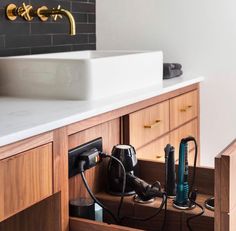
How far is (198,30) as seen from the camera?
8.46 ft

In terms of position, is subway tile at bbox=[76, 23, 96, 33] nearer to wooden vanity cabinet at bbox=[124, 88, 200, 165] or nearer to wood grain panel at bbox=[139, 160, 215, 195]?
wooden vanity cabinet at bbox=[124, 88, 200, 165]

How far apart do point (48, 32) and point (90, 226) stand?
122 centimetres

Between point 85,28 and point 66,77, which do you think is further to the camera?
point 85,28

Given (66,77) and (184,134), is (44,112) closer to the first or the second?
(66,77)

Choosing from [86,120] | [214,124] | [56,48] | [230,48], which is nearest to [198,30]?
Answer: [230,48]

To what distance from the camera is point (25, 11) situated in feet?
6.48

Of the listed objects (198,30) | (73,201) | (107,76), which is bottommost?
(73,201)

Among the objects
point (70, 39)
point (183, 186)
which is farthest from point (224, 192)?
point (70, 39)

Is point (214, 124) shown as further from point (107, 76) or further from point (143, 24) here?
point (107, 76)

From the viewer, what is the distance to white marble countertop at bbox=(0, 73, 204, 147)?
3.75 ft

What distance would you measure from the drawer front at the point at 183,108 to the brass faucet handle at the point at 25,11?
0.72 meters

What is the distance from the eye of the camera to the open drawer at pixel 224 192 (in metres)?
1.08

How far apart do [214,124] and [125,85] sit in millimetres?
890

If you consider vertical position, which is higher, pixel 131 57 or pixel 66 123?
pixel 131 57
